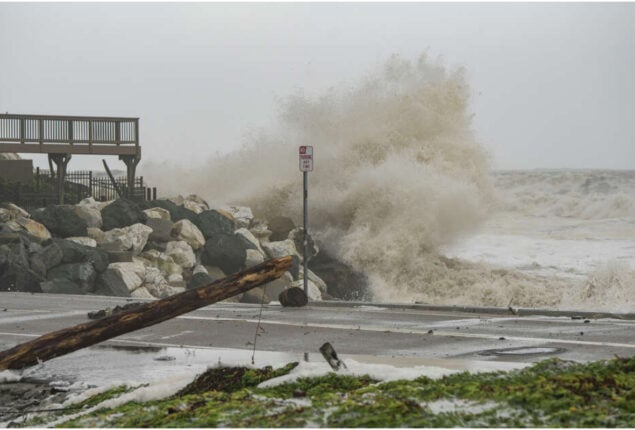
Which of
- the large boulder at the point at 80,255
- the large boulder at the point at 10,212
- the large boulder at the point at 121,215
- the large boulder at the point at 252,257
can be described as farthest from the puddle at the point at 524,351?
the large boulder at the point at 10,212

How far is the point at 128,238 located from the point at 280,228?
10343 millimetres

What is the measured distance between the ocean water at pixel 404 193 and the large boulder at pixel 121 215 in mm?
8829

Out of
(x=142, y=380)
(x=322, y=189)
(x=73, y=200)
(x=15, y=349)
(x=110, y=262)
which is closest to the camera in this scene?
(x=142, y=380)

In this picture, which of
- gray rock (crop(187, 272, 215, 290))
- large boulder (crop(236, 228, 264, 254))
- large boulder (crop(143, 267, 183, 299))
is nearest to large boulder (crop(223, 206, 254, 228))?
large boulder (crop(236, 228, 264, 254))

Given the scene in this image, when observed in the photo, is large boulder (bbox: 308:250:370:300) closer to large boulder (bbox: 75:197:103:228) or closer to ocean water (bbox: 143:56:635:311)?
ocean water (bbox: 143:56:635:311)

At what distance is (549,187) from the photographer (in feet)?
276

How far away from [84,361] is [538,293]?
27.5 metres

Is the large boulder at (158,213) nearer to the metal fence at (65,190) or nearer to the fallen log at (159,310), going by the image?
the metal fence at (65,190)

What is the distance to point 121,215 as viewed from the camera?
3375 cm

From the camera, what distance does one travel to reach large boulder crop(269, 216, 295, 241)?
40375 mm

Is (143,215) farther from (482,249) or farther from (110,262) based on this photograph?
(482,249)

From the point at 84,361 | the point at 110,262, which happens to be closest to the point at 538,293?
the point at 110,262

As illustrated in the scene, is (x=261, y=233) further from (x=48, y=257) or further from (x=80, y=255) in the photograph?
(x=48, y=257)

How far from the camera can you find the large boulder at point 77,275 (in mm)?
27391
